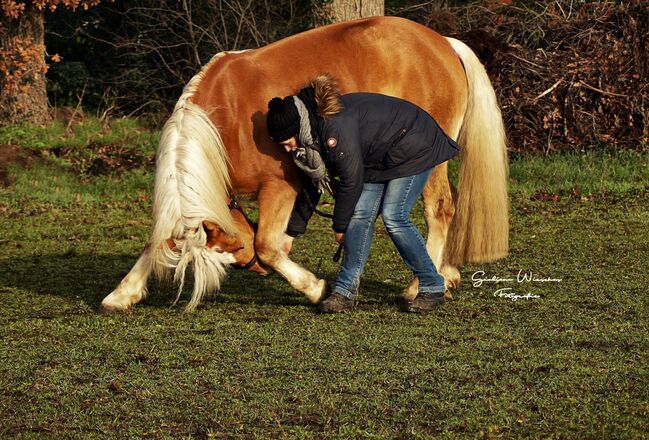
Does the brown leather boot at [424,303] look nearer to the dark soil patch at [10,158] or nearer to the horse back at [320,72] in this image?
the horse back at [320,72]

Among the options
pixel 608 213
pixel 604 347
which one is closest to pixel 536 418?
pixel 604 347

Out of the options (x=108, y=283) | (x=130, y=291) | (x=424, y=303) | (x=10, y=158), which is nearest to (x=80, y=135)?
(x=10, y=158)

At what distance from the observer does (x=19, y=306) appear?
694cm

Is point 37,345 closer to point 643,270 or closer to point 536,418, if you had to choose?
point 536,418

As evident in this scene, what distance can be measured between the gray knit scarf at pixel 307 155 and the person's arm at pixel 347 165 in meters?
0.10

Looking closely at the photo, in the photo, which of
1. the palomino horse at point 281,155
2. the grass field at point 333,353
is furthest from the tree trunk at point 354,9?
the palomino horse at point 281,155

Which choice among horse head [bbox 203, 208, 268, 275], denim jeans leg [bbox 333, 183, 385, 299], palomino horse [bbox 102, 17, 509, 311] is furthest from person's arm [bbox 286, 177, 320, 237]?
denim jeans leg [bbox 333, 183, 385, 299]

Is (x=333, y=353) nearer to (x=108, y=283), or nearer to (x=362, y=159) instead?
(x=362, y=159)

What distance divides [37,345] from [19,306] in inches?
48.7

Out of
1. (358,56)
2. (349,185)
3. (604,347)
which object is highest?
(358,56)

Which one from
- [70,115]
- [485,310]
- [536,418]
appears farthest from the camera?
[70,115]

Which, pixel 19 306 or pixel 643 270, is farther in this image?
pixel 643 270

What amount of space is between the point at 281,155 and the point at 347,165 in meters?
0.66
